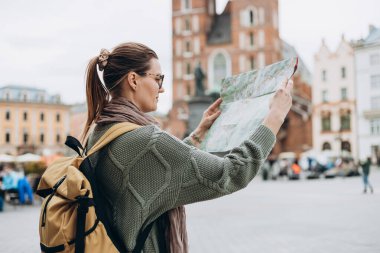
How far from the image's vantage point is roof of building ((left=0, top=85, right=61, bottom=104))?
66938 mm

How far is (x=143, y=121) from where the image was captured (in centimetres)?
185

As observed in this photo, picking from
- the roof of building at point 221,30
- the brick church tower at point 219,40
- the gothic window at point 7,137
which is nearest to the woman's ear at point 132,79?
the brick church tower at point 219,40

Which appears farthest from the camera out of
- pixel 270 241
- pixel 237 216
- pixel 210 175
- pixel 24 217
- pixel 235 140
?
pixel 24 217

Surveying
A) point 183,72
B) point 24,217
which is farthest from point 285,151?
point 24,217

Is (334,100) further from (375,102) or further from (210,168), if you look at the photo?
(210,168)

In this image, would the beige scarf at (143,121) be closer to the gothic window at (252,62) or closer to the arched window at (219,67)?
the gothic window at (252,62)

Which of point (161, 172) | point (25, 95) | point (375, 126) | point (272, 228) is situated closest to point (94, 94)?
point (161, 172)

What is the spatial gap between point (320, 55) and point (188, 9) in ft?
54.4

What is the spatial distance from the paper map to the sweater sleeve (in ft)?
0.34

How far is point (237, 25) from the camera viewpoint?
191 feet

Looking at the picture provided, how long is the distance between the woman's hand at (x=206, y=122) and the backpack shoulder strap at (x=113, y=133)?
644 millimetres

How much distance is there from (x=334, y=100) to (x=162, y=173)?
2049 inches

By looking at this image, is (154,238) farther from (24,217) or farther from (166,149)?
(24,217)

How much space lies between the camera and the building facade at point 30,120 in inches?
2635
